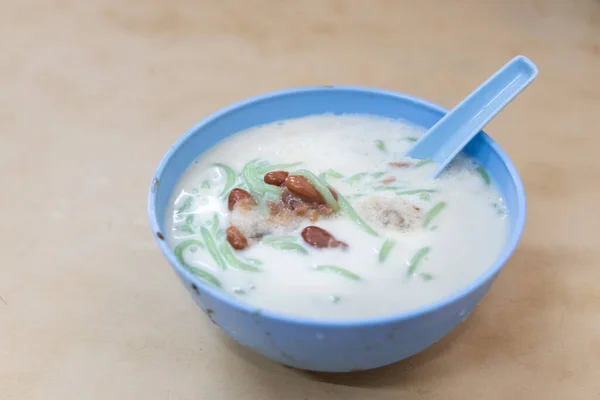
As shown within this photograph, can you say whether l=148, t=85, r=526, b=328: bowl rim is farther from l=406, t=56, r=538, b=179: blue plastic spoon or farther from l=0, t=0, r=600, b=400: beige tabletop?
l=0, t=0, r=600, b=400: beige tabletop

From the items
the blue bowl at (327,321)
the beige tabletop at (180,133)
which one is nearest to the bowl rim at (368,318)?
the blue bowl at (327,321)

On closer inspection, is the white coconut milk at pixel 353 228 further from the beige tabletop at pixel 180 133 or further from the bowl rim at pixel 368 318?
the beige tabletop at pixel 180 133

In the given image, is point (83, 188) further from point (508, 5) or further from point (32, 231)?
point (508, 5)

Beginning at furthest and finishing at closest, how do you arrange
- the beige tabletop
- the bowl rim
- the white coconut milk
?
1. the beige tabletop
2. the white coconut milk
3. the bowl rim

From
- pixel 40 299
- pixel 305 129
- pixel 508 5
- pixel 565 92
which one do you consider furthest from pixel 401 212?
pixel 508 5

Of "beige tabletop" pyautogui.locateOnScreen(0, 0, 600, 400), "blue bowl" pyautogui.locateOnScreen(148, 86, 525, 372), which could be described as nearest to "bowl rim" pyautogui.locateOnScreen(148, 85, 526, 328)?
"blue bowl" pyautogui.locateOnScreen(148, 86, 525, 372)

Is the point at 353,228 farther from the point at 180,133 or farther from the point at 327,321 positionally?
the point at 180,133
